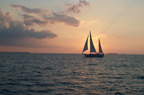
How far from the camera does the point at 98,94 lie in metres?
16.2

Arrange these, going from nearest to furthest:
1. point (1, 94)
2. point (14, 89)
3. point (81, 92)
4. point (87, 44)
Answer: point (1, 94)
point (81, 92)
point (14, 89)
point (87, 44)

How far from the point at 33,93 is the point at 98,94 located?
22.6 feet

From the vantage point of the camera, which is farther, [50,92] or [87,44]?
[87,44]

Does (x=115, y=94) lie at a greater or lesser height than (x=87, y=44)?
lesser

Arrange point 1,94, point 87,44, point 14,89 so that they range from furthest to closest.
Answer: point 87,44 < point 14,89 < point 1,94

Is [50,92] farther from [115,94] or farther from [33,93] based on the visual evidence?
[115,94]

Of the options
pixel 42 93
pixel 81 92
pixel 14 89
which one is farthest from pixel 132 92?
pixel 14 89

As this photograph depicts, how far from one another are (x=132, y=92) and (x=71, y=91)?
6.85 metres

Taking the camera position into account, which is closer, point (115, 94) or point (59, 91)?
point (115, 94)

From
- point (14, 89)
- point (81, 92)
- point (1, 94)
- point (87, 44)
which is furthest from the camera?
point (87, 44)

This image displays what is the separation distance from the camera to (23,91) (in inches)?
674

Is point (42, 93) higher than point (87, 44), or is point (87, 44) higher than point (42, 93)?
point (87, 44)

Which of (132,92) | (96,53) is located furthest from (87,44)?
(132,92)

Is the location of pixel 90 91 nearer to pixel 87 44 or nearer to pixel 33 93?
pixel 33 93
